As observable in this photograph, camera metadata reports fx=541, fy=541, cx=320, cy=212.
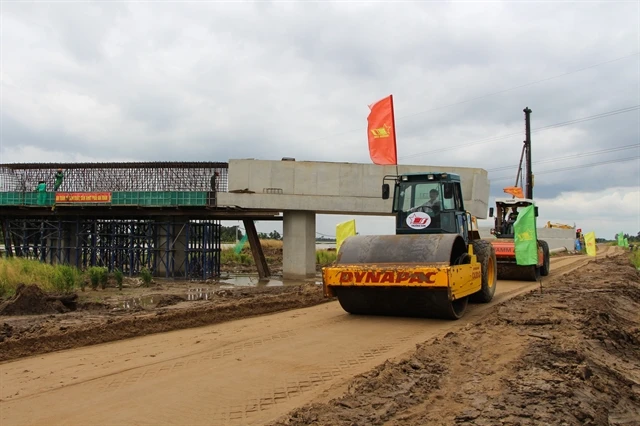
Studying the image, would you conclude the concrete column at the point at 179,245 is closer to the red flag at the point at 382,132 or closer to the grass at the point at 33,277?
the grass at the point at 33,277

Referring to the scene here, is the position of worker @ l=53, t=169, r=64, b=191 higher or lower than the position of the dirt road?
higher

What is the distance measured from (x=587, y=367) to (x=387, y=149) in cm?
1084

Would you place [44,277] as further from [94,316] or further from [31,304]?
[94,316]

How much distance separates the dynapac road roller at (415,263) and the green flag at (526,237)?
304 centimetres

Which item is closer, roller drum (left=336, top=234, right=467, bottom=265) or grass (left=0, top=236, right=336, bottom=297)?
roller drum (left=336, top=234, right=467, bottom=265)

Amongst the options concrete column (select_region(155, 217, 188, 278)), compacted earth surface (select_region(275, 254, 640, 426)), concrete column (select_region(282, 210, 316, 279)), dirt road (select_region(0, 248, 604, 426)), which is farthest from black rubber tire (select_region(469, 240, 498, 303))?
concrete column (select_region(155, 217, 188, 278))

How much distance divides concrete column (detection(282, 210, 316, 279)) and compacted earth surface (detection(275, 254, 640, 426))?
19179mm

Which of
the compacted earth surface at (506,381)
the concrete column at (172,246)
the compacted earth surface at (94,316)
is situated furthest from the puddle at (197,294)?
the compacted earth surface at (506,381)

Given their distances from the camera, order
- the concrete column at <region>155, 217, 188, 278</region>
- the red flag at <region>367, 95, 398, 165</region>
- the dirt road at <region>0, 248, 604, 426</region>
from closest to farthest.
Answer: the dirt road at <region>0, 248, 604, 426</region>
the red flag at <region>367, 95, 398, 165</region>
the concrete column at <region>155, 217, 188, 278</region>

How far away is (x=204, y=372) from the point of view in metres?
6.75

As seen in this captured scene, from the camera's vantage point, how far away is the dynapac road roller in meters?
9.76

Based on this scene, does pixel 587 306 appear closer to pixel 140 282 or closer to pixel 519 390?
pixel 519 390

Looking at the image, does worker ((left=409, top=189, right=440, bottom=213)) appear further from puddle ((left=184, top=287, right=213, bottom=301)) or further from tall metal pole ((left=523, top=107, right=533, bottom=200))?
tall metal pole ((left=523, top=107, right=533, bottom=200))

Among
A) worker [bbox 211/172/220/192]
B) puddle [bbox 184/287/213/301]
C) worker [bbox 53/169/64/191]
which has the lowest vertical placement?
puddle [bbox 184/287/213/301]
